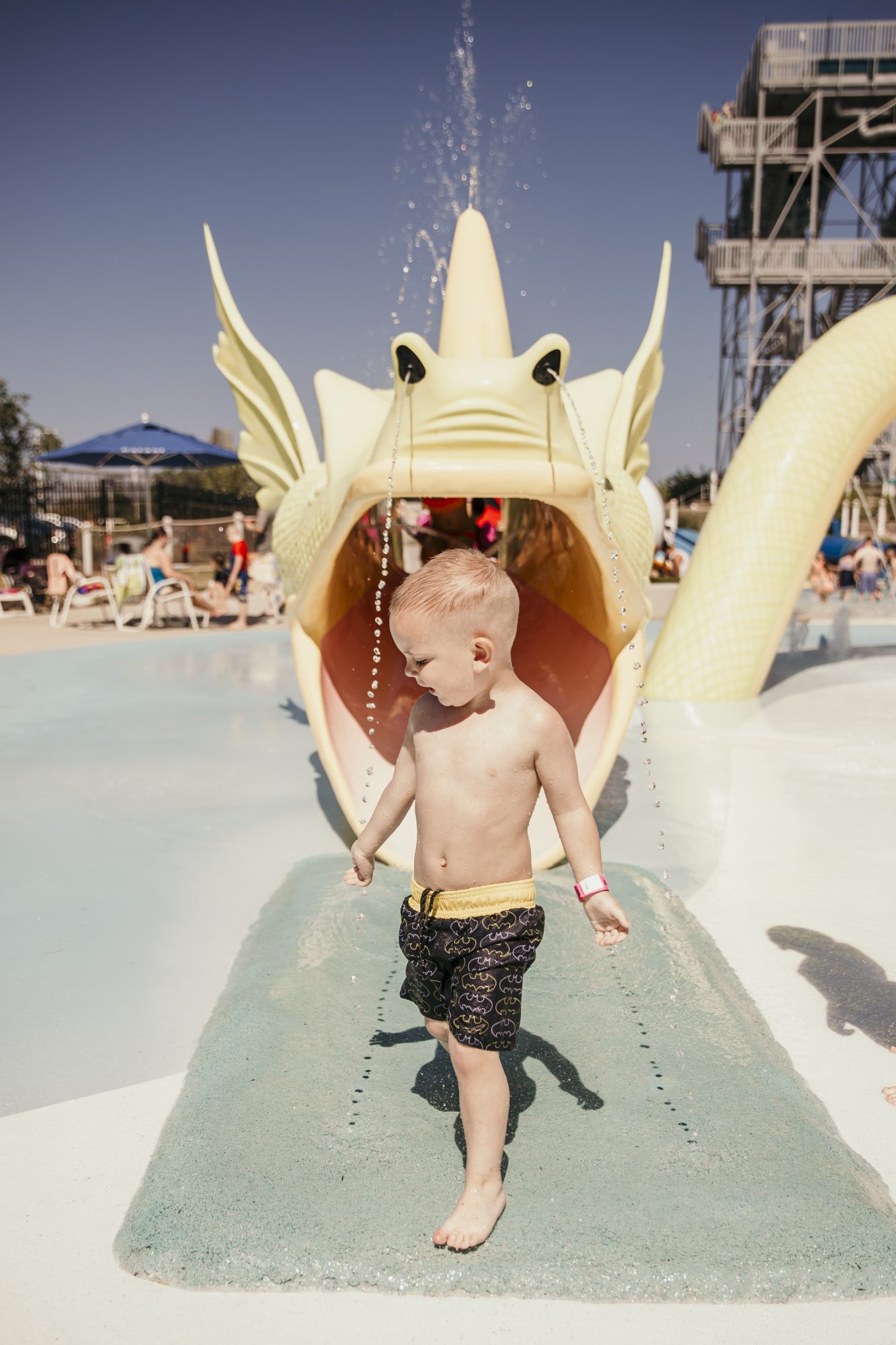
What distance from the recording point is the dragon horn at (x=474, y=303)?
423 centimetres

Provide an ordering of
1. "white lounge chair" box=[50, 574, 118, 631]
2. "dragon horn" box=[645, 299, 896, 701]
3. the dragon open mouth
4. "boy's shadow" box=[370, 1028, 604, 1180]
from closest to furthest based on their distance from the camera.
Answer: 1. "boy's shadow" box=[370, 1028, 604, 1180]
2. the dragon open mouth
3. "dragon horn" box=[645, 299, 896, 701]
4. "white lounge chair" box=[50, 574, 118, 631]

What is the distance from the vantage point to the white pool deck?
159 cm

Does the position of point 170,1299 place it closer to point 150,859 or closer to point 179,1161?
point 179,1161

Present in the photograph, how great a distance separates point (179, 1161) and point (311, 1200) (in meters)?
0.30

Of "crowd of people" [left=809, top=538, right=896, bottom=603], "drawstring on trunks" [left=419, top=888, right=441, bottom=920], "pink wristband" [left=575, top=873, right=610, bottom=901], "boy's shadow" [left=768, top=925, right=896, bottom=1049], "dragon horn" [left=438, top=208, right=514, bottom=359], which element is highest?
"dragon horn" [left=438, top=208, right=514, bottom=359]

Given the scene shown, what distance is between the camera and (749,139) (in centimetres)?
2666

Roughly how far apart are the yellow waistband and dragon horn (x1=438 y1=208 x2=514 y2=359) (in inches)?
115

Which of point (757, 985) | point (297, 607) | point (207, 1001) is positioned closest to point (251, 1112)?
point (207, 1001)

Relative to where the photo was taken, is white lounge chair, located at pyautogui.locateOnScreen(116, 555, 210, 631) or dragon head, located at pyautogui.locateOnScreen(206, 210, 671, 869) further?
white lounge chair, located at pyautogui.locateOnScreen(116, 555, 210, 631)

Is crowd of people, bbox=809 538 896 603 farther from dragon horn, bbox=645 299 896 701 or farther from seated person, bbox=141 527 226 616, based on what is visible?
seated person, bbox=141 527 226 616

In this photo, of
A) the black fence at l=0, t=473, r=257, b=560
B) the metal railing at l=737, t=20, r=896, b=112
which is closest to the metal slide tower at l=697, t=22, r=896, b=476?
the metal railing at l=737, t=20, r=896, b=112

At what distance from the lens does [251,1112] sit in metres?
2.08

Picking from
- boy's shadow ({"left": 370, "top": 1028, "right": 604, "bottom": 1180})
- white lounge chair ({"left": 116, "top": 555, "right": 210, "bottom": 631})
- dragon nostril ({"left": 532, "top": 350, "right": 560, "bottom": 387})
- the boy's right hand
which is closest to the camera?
the boy's right hand

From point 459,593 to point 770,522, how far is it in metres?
5.49
